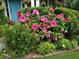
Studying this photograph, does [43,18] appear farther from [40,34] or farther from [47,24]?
[40,34]

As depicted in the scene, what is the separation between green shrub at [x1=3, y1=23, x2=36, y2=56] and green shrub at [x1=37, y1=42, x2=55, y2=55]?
0.88 ft

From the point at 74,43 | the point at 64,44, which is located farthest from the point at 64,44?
the point at 74,43

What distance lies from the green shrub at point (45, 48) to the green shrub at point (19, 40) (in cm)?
27

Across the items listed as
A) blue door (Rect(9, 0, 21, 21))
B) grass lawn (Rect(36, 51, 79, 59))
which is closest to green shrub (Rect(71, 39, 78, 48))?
grass lawn (Rect(36, 51, 79, 59))

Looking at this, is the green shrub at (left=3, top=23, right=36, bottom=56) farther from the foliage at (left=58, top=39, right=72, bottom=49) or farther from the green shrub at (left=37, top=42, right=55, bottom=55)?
the foliage at (left=58, top=39, right=72, bottom=49)

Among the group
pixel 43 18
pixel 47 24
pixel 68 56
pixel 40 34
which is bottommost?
pixel 68 56

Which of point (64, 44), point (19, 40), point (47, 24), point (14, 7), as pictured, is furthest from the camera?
point (14, 7)

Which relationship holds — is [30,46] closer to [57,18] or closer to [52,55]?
[52,55]

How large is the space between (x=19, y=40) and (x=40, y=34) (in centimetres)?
104

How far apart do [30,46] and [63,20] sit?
195cm

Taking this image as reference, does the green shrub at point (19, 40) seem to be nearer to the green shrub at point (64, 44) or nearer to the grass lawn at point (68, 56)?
the grass lawn at point (68, 56)

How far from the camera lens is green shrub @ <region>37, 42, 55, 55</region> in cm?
882

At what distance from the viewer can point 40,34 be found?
368 inches

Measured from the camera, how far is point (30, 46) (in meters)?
8.77
